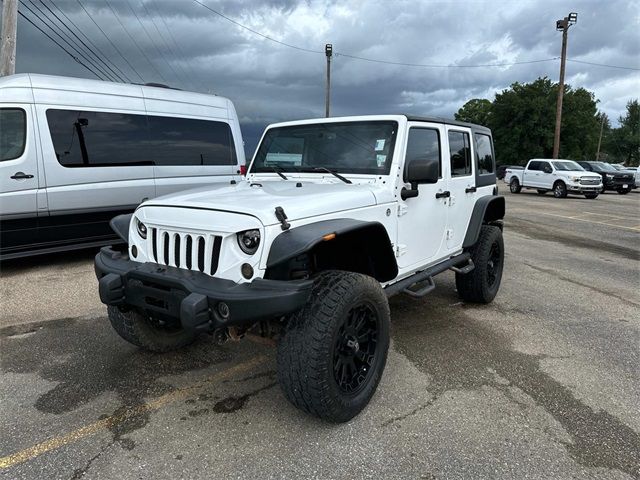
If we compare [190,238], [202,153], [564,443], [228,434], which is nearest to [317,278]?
[190,238]

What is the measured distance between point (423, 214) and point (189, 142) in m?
5.05

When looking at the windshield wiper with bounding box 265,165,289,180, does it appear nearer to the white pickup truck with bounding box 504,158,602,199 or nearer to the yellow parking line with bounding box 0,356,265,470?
the yellow parking line with bounding box 0,356,265,470

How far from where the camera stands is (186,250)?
274 centimetres

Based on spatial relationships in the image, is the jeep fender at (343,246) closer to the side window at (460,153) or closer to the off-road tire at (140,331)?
the off-road tire at (140,331)

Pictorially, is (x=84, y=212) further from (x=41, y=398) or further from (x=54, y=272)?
(x=41, y=398)

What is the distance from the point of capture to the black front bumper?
2373mm

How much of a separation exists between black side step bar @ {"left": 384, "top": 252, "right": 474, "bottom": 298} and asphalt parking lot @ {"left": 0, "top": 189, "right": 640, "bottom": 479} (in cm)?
49

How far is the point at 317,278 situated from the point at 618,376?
2.55 metres

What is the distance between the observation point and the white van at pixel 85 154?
5945mm

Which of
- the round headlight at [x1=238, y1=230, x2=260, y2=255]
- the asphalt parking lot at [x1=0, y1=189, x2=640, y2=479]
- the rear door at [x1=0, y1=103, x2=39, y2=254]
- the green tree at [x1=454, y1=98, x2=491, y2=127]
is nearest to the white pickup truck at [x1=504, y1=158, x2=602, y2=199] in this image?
the asphalt parking lot at [x1=0, y1=189, x2=640, y2=479]

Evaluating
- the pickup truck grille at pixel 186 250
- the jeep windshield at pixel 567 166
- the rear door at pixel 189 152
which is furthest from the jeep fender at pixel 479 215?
the jeep windshield at pixel 567 166

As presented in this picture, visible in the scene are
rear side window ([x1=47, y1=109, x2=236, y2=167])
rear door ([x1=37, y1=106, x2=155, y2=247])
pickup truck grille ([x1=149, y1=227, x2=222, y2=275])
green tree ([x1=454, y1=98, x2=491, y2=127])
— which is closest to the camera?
pickup truck grille ([x1=149, y1=227, x2=222, y2=275])

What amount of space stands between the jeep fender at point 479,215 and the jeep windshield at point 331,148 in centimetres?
161

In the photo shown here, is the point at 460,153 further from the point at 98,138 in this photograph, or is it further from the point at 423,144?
the point at 98,138
